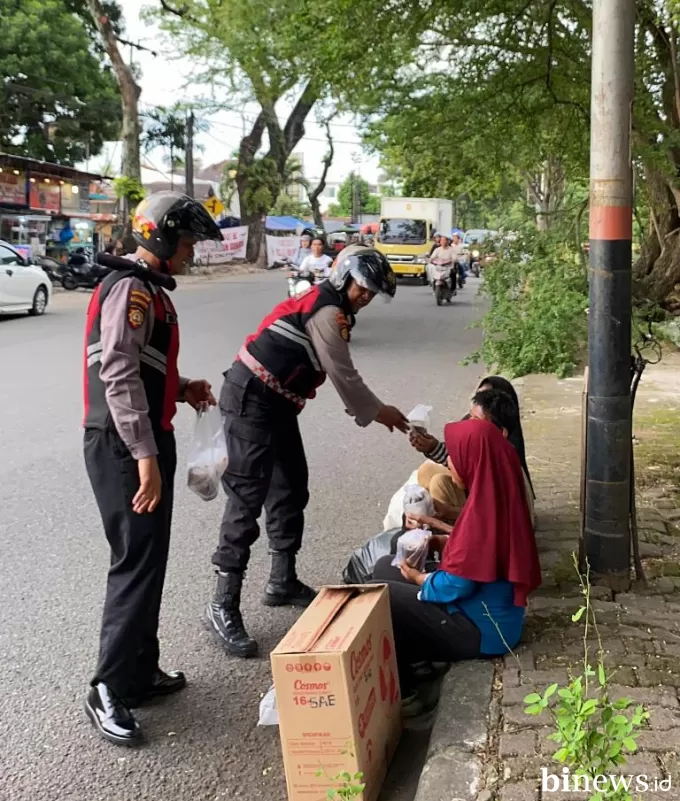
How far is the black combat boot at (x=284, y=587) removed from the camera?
436cm

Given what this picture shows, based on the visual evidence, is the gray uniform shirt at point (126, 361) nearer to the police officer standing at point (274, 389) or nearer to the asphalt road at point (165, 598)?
the police officer standing at point (274, 389)

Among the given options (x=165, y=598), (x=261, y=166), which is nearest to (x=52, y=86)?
(x=261, y=166)

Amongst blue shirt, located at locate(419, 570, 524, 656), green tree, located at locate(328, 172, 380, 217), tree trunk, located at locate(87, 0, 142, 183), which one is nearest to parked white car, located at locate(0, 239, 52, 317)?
tree trunk, located at locate(87, 0, 142, 183)

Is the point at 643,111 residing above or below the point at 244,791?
above

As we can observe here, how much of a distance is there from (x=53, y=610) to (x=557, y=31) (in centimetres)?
1016

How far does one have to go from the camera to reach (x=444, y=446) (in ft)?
12.9

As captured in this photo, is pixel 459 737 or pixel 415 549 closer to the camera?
pixel 459 737

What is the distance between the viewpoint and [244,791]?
2908mm

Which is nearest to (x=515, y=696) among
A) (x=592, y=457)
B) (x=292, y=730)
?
(x=292, y=730)

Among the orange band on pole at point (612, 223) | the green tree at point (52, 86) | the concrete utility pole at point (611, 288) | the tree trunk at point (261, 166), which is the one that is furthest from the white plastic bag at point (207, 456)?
the tree trunk at point (261, 166)

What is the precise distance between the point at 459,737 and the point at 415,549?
89 cm

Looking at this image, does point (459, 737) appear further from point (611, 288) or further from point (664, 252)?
point (664, 252)

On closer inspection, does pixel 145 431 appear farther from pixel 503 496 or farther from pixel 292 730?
pixel 503 496

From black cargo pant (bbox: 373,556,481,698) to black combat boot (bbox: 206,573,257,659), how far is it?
77 centimetres
